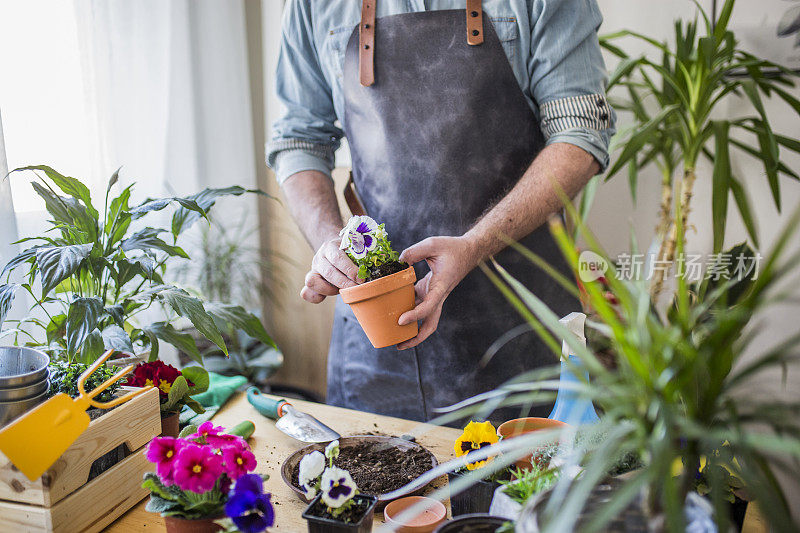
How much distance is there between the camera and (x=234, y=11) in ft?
8.83

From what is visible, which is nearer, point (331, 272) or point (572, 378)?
point (572, 378)

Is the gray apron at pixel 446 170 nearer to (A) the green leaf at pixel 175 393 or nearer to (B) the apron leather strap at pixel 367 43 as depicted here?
(B) the apron leather strap at pixel 367 43

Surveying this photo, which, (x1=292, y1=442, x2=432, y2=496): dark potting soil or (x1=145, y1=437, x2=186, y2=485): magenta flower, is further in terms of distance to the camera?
(x1=292, y1=442, x2=432, y2=496): dark potting soil

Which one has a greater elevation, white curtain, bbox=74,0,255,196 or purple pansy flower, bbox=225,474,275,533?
white curtain, bbox=74,0,255,196

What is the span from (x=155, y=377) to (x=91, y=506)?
271 mm

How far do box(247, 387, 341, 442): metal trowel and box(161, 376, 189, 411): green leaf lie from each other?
0.62ft

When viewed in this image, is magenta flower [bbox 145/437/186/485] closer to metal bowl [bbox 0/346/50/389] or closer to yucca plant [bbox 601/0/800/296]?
metal bowl [bbox 0/346/50/389]

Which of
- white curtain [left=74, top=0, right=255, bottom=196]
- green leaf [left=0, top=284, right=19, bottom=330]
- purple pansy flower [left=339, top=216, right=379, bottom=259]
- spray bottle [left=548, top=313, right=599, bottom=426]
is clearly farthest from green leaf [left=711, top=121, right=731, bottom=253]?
white curtain [left=74, top=0, right=255, bottom=196]

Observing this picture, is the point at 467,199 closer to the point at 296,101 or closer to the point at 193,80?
the point at 296,101

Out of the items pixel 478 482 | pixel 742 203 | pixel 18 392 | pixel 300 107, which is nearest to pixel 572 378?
pixel 478 482

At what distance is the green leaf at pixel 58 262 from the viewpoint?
96cm

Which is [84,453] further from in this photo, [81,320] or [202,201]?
[202,201]

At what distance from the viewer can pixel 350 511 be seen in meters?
0.74

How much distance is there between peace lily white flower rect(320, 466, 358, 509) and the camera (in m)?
0.72
